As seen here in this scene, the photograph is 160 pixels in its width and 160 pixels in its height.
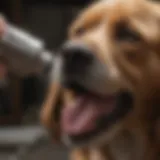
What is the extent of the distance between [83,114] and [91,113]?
20 millimetres

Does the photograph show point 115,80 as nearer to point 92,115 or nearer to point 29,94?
point 92,115

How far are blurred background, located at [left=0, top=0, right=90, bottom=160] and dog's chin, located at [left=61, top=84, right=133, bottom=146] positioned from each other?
2.54 feet

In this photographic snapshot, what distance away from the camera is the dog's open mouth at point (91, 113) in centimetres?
112

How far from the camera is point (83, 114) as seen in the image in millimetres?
1142

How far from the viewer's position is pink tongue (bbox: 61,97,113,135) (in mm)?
1118

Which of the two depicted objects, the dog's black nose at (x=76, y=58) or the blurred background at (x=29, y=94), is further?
the blurred background at (x=29, y=94)

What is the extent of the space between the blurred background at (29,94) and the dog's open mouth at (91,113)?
78 centimetres

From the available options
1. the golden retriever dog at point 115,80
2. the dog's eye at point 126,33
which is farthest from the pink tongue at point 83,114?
the dog's eye at point 126,33

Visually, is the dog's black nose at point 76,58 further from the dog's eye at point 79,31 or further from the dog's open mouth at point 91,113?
the dog's eye at point 79,31

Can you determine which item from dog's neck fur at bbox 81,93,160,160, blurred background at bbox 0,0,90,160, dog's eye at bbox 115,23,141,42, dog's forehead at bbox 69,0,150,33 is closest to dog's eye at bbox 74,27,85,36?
dog's forehead at bbox 69,0,150,33

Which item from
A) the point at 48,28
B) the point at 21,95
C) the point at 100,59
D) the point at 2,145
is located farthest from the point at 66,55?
the point at 48,28

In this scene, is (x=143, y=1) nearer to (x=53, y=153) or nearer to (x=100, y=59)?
(x=100, y=59)

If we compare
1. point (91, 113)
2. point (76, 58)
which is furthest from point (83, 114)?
point (76, 58)

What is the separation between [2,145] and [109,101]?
1.05 m
